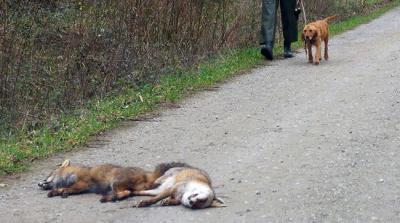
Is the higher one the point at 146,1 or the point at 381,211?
the point at 146,1

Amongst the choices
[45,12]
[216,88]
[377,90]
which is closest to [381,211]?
[377,90]

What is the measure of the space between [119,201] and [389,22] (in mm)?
15782

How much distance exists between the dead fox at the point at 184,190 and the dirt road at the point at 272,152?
3.1 inches

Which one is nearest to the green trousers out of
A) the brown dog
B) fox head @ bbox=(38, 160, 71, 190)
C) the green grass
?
A: the green grass

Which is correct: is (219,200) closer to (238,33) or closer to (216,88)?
(216,88)

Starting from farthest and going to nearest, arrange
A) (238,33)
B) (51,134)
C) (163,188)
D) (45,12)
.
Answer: (238,33), (45,12), (51,134), (163,188)

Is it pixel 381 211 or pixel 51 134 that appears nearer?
pixel 381 211

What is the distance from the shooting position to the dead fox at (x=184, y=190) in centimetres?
538

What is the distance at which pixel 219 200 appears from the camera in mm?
5531

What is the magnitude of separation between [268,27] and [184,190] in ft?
24.9

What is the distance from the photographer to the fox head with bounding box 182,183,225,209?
5.36 metres

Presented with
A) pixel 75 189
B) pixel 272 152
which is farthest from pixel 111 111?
pixel 75 189

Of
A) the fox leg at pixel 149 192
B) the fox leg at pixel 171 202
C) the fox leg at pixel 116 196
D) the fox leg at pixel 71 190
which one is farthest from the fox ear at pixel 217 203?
the fox leg at pixel 71 190

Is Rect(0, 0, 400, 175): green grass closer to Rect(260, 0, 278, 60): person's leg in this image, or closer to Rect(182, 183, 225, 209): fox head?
Rect(260, 0, 278, 60): person's leg
